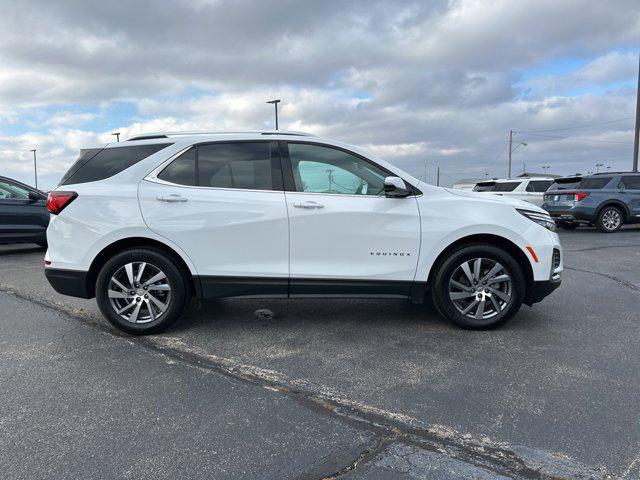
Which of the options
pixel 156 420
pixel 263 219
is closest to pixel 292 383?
pixel 156 420

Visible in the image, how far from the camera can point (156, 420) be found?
112 inches

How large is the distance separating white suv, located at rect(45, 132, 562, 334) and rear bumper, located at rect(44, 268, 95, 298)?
0.01 meters

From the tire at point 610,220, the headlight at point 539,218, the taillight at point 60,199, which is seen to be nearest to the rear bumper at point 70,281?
the taillight at point 60,199

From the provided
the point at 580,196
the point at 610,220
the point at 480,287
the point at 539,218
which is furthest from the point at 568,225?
the point at 480,287

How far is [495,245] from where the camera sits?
14.6 ft

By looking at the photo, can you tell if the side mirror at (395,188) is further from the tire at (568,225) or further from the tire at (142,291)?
the tire at (568,225)

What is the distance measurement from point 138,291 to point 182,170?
1.15 m

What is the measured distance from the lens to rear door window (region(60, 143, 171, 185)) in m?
4.40

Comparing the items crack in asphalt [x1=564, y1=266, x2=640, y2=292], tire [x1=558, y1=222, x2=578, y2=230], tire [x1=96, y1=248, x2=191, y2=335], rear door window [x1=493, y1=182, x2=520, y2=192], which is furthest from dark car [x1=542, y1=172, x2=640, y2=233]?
tire [x1=96, y1=248, x2=191, y2=335]

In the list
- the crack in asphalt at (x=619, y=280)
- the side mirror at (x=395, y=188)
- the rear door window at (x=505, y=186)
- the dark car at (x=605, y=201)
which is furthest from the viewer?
the rear door window at (x=505, y=186)

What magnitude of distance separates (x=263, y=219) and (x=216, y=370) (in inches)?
52.6

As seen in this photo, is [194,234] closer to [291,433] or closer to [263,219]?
[263,219]

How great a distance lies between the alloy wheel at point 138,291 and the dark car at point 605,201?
42.0 ft

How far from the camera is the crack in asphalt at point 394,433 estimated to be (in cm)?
238
